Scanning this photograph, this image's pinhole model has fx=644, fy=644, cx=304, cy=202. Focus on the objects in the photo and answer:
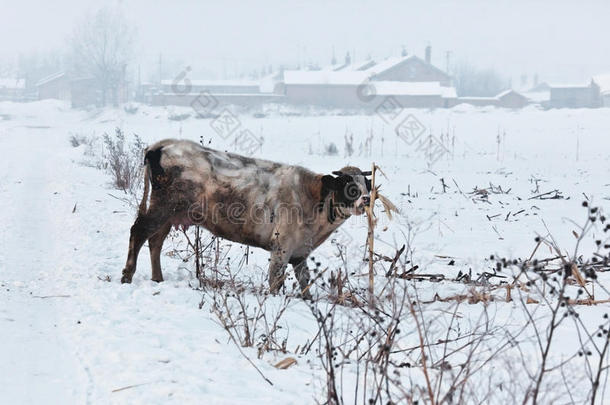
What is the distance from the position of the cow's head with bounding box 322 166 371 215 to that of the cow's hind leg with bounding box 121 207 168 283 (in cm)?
160

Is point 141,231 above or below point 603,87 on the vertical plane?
below

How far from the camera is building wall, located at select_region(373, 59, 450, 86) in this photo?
3179 inches

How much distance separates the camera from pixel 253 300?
18.6ft

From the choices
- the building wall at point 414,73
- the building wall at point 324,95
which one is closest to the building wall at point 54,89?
the building wall at point 324,95

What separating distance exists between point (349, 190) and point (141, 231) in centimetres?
202

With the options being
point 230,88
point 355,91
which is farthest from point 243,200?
point 230,88

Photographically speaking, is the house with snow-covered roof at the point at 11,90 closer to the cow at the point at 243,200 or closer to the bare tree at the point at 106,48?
the bare tree at the point at 106,48

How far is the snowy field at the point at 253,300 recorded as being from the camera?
3.57m

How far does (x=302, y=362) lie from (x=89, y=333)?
155cm

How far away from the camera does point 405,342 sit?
4551 millimetres

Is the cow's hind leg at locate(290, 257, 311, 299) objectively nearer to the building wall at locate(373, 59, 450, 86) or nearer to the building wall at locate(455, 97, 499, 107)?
the building wall at locate(455, 97, 499, 107)

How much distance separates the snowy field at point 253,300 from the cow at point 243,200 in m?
0.43

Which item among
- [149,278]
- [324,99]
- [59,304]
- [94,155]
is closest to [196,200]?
[149,278]

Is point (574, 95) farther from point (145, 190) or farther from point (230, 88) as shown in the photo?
point (145, 190)
